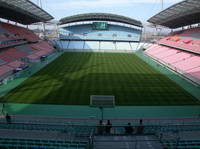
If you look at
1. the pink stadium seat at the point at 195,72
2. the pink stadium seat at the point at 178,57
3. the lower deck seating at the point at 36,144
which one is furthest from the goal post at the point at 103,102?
the pink stadium seat at the point at 178,57

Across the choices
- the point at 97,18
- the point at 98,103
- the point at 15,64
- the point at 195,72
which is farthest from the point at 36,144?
the point at 97,18

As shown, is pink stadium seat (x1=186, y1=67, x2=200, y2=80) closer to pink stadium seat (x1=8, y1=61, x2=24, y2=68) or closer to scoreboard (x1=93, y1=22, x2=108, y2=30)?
pink stadium seat (x1=8, y1=61, x2=24, y2=68)

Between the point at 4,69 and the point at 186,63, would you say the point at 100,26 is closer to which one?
the point at 186,63

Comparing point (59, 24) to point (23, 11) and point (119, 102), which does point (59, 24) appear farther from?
point (119, 102)

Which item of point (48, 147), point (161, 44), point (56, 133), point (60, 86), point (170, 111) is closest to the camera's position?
point (48, 147)

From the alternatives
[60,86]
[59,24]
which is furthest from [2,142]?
[59,24]

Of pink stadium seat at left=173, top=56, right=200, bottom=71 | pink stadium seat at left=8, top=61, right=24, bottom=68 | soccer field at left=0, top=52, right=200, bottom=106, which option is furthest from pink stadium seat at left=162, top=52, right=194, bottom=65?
pink stadium seat at left=8, top=61, right=24, bottom=68

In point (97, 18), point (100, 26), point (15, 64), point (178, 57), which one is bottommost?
point (15, 64)

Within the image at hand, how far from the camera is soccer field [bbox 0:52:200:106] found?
19.3m

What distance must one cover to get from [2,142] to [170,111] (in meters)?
13.5

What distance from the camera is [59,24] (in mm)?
69688

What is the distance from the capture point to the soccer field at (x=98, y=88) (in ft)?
63.5

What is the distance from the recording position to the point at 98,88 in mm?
22969

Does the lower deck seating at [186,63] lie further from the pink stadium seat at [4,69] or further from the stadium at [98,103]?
the pink stadium seat at [4,69]
